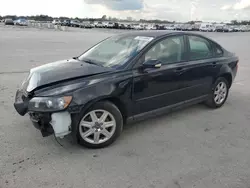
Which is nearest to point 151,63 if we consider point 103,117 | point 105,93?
point 105,93

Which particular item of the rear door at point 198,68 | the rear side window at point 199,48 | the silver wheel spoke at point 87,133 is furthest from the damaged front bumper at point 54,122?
the rear side window at point 199,48

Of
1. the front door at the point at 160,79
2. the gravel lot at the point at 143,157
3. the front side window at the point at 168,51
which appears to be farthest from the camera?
the front side window at the point at 168,51

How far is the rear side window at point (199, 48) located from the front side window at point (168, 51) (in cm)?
26

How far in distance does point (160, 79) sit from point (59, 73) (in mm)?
1552

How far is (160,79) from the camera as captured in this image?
159 inches

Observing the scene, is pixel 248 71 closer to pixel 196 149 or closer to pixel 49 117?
pixel 196 149

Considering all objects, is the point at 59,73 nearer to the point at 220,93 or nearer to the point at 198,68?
the point at 198,68

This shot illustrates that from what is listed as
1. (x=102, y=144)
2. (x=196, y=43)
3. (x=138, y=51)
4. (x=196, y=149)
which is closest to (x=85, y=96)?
(x=102, y=144)

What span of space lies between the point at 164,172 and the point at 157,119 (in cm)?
168

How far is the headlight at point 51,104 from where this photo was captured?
3137mm

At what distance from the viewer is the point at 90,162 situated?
10.5 ft

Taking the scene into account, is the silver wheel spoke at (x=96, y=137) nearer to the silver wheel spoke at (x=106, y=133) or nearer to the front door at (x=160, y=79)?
the silver wheel spoke at (x=106, y=133)

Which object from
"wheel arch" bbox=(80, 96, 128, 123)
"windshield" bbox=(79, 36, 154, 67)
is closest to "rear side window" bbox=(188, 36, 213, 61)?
"windshield" bbox=(79, 36, 154, 67)

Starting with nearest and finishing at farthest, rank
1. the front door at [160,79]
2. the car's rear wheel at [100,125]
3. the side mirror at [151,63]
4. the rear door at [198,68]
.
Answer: the car's rear wheel at [100,125]
the side mirror at [151,63]
the front door at [160,79]
the rear door at [198,68]
